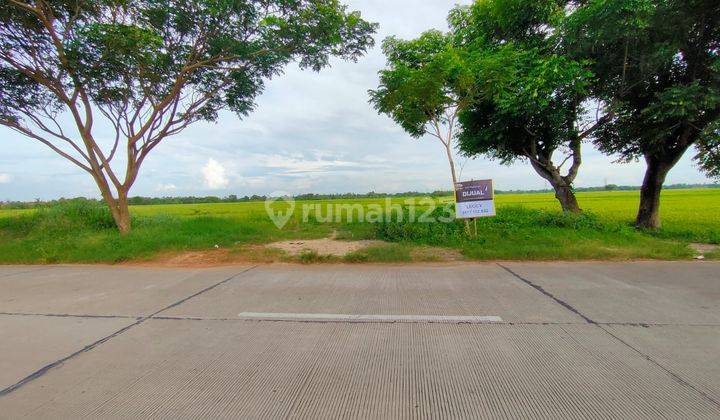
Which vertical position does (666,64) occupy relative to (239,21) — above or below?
below

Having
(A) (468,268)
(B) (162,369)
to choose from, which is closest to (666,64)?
(A) (468,268)

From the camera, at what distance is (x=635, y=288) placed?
4.43 m

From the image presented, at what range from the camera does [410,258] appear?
6559 millimetres

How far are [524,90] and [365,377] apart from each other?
922cm

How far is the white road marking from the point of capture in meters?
3.40

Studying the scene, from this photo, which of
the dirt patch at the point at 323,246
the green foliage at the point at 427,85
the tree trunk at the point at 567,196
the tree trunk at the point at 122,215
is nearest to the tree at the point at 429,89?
the green foliage at the point at 427,85

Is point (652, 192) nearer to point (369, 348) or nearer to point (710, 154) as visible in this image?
point (710, 154)

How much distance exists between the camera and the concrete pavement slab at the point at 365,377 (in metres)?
2.03

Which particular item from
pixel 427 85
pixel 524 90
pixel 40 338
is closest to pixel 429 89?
pixel 427 85

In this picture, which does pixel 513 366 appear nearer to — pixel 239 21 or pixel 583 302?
pixel 583 302

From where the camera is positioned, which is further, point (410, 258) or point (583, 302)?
point (410, 258)

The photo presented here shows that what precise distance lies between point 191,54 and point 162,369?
9.04 metres

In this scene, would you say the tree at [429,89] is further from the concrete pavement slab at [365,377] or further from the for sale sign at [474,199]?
the concrete pavement slab at [365,377]

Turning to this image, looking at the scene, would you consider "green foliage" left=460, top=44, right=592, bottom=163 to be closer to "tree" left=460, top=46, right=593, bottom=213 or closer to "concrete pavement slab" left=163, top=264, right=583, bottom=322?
"tree" left=460, top=46, right=593, bottom=213
